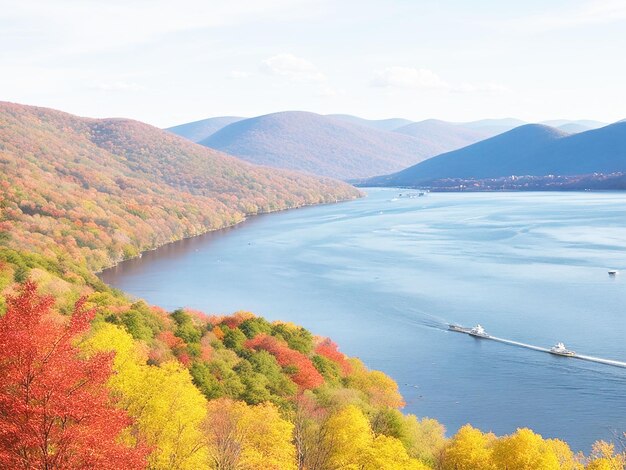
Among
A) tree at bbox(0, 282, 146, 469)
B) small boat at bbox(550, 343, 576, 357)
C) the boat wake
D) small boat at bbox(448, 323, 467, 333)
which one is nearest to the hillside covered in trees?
tree at bbox(0, 282, 146, 469)

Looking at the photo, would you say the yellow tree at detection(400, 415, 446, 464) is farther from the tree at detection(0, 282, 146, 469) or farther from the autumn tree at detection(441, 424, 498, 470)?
the tree at detection(0, 282, 146, 469)

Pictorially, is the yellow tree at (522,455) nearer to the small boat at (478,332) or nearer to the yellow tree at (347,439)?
the yellow tree at (347,439)

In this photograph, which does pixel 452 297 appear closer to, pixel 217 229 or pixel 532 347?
pixel 532 347

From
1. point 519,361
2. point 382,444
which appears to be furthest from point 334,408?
point 519,361

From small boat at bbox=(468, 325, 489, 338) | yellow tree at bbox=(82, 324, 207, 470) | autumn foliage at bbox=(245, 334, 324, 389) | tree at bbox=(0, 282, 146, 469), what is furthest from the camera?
small boat at bbox=(468, 325, 489, 338)

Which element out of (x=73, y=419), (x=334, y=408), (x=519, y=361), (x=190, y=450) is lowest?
(x=519, y=361)

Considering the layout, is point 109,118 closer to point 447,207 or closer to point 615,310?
point 447,207

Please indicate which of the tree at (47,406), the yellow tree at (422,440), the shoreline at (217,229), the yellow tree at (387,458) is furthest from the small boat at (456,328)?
the shoreline at (217,229)
